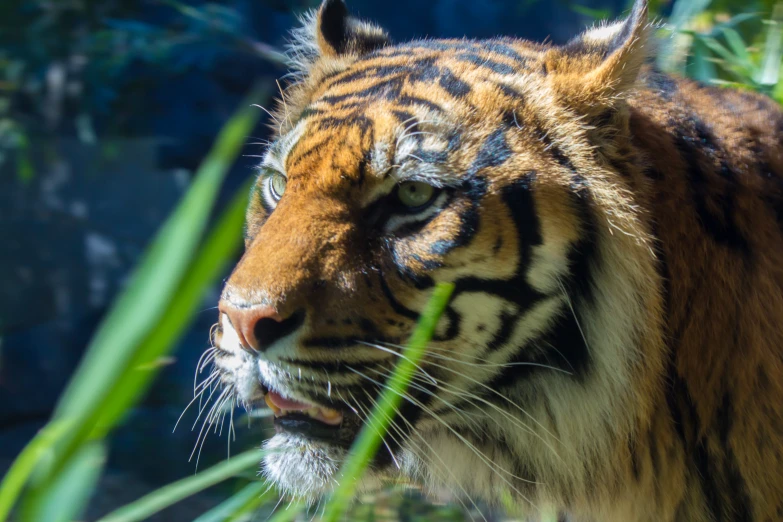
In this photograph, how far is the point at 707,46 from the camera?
2.64m

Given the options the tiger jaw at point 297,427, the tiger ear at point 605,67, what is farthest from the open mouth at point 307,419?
the tiger ear at point 605,67

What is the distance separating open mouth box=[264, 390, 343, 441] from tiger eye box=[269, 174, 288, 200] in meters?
0.45

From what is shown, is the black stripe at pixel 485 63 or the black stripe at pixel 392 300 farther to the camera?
the black stripe at pixel 485 63

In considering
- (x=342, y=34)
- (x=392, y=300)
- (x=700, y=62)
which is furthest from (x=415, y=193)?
(x=700, y=62)

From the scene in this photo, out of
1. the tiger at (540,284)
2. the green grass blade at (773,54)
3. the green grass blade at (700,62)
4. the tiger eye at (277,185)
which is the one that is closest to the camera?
the tiger at (540,284)

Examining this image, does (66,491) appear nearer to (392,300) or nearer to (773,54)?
(392,300)

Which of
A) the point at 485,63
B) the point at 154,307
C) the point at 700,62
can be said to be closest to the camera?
the point at 154,307

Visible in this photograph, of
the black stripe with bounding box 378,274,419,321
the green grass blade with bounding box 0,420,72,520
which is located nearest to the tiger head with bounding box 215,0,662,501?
the black stripe with bounding box 378,274,419,321

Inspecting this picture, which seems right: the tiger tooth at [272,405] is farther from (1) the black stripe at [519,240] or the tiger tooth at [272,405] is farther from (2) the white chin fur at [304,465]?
(1) the black stripe at [519,240]

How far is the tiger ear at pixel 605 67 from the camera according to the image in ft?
4.96

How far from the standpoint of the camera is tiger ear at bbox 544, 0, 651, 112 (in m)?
1.51

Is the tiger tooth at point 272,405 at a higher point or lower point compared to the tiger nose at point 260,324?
lower

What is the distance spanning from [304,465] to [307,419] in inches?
3.7

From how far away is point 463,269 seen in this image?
1.43 metres
